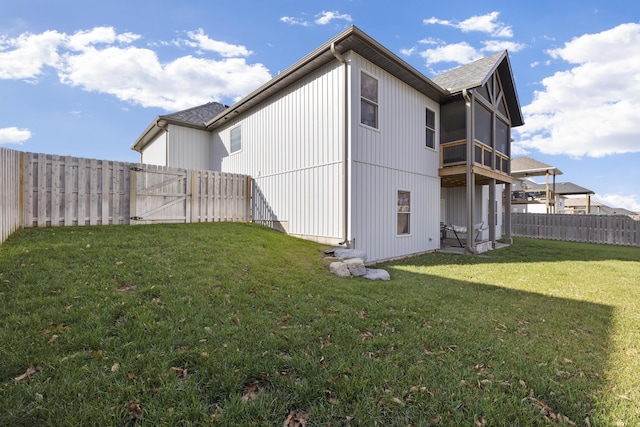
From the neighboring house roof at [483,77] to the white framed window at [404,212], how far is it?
4.23 m

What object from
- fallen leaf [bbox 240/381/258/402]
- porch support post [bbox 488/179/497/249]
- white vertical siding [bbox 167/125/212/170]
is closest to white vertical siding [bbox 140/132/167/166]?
white vertical siding [bbox 167/125/212/170]

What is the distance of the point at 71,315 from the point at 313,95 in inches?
290

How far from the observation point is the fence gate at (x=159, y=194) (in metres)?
8.16

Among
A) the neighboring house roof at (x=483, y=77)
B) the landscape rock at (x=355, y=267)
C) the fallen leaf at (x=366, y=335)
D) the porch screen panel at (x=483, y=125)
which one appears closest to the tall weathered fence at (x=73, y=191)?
the landscape rock at (x=355, y=267)

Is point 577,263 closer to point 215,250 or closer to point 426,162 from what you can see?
point 426,162

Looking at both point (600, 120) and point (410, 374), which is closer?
point (410, 374)

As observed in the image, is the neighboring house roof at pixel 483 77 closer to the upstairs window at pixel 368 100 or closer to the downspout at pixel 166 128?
the upstairs window at pixel 368 100

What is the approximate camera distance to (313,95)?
27.1 feet

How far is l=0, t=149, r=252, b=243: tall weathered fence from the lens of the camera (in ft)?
20.5

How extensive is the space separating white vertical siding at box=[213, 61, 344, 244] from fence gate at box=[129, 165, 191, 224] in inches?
103

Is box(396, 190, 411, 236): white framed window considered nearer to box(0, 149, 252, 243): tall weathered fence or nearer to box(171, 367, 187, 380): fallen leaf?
box(0, 149, 252, 243): tall weathered fence

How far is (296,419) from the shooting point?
1947 millimetres

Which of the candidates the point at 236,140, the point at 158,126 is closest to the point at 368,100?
the point at 236,140

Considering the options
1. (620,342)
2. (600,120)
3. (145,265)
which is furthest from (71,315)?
(600,120)
